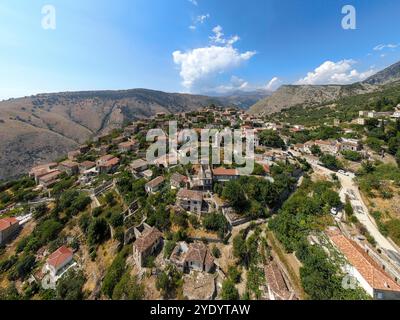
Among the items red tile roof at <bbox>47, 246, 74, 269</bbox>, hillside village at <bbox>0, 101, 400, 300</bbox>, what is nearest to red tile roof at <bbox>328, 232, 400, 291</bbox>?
hillside village at <bbox>0, 101, 400, 300</bbox>

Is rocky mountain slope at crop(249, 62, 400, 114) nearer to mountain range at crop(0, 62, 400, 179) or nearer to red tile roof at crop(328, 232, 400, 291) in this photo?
mountain range at crop(0, 62, 400, 179)

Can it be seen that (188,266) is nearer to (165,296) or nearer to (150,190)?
(165,296)

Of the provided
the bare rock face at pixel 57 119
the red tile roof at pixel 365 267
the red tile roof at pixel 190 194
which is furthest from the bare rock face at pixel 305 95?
the red tile roof at pixel 365 267

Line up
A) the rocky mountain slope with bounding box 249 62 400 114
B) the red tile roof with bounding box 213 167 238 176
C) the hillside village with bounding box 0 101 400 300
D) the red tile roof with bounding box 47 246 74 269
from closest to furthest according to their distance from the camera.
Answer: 1. the hillside village with bounding box 0 101 400 300
2. the red tile roof with bounding box 47 246 74 269
3. the red tile roof with bounding box 213 167 238 176
4. the rocky mountain slope with bounding box 249 62 400 114

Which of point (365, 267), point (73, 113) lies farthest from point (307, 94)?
point (73, 113)

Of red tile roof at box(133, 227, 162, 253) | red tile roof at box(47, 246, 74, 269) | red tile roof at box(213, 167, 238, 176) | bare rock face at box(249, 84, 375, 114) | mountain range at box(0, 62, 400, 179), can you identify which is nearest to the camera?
red tile roof at box(133, 227, 162, 253)

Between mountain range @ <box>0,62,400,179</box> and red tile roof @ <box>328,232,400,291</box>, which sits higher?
mountain range @ <box>0,62,400,179</box>
